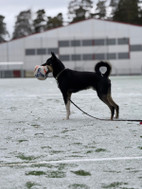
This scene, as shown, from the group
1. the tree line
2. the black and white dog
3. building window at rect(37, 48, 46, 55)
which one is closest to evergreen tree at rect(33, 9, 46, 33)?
the tree line

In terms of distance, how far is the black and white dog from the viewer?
8.12 meters

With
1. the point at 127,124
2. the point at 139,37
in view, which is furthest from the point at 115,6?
the point at 127,124

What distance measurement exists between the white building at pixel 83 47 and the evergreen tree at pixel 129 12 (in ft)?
134

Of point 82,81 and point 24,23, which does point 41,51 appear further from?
point 24,23

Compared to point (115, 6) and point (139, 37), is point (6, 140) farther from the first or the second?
point (115, 6)

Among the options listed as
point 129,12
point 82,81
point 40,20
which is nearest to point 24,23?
point 40,20

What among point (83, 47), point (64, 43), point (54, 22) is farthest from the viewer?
point (54, 22)

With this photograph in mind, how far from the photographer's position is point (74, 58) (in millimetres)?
63594

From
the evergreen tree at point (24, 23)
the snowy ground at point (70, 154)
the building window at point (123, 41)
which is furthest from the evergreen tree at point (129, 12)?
the snowy ground at point (70, 154)

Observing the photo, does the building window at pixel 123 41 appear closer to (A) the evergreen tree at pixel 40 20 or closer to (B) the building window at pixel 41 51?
(B) the building window at pixel 41 51

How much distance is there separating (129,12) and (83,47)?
43.6 metres

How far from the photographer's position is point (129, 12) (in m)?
103

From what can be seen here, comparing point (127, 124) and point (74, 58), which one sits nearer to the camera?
point (127, 124)

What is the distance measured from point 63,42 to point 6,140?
2281 inches
